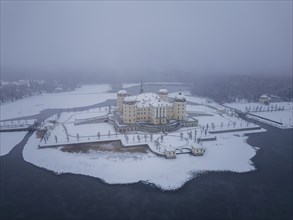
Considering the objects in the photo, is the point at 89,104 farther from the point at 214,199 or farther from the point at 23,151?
the point at 214,199

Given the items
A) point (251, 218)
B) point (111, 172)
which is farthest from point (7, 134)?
point (251, 218)

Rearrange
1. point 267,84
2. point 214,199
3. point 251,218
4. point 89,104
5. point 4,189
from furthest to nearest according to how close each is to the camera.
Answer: point 267,84 → point 89,104 → point 4,189 → point 214,199 → point 251,218

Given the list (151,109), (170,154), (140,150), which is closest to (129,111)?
(151,109)

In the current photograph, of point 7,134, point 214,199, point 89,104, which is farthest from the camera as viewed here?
point 89,104

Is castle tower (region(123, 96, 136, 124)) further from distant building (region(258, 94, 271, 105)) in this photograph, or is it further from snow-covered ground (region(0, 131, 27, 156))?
distant building (region(258, 94, 271, 105))

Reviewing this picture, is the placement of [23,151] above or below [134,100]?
below

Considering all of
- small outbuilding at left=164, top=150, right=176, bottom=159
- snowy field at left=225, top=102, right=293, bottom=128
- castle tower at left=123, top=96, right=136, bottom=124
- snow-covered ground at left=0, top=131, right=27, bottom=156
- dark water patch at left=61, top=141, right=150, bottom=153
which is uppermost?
castle tower at left=123, top=96, right=136, bottom=124

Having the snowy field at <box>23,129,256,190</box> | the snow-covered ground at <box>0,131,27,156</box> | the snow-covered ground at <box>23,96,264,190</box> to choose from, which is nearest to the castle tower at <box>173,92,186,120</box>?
the snow-covered ground at <box>23,96,264,190</box>
